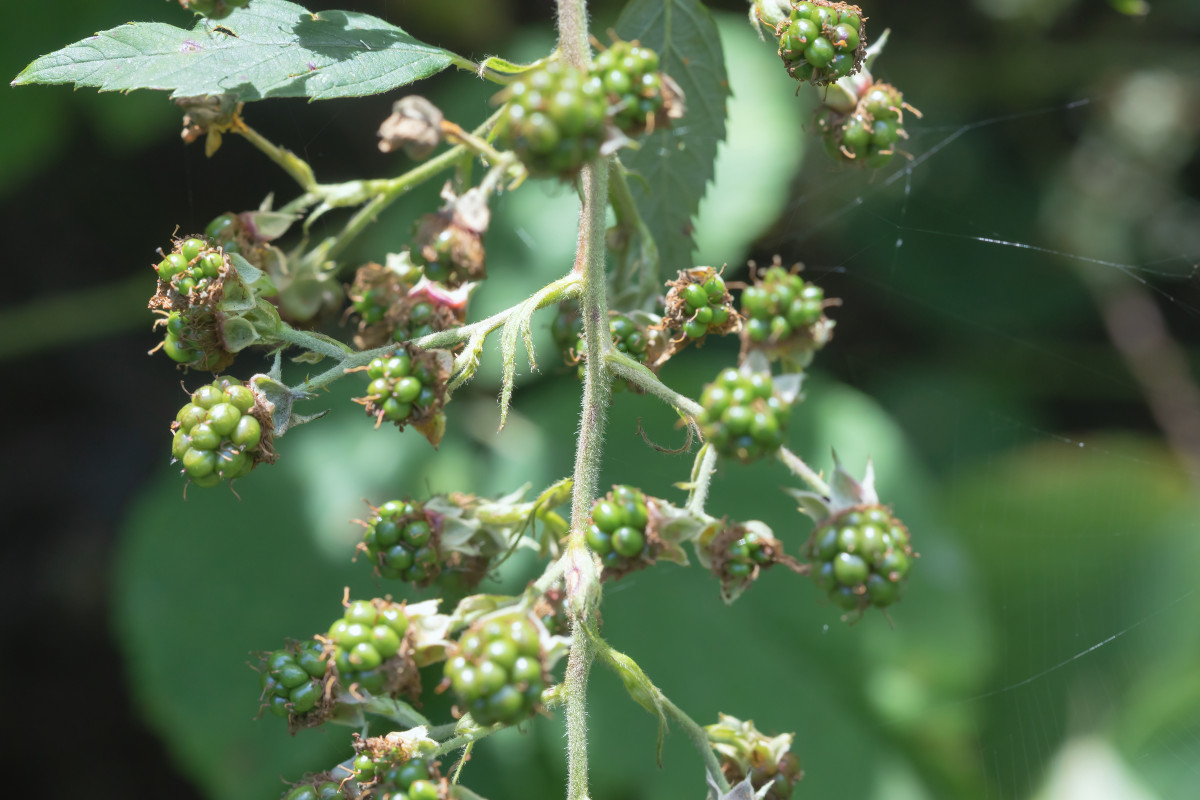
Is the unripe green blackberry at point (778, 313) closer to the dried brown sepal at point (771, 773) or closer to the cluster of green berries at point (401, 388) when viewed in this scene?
the cluster of green berries at point (401, 388)

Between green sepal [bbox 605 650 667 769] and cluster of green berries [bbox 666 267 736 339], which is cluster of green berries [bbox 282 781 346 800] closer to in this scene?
green sepal [bbox 605 650 667 769]

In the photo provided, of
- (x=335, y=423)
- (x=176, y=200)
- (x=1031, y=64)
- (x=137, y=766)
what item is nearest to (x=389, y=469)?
(x=335, y=423)

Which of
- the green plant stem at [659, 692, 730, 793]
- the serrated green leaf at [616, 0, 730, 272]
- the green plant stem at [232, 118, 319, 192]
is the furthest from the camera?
the serrated green leaf at [616, 0, 730, 272]

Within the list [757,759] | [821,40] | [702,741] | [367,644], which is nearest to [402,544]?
[367,644]

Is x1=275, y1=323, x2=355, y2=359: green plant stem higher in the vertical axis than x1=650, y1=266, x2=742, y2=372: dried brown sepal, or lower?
lower

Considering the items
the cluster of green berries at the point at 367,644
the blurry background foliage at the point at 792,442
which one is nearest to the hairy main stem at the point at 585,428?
the cluster of green berries at the point at 367,644

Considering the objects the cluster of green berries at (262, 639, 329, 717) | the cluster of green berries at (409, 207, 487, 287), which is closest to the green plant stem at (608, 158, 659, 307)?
the cluster of green berries at (409, 207, 487, 287)

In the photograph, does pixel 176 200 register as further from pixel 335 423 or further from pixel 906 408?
pixel 906 408
